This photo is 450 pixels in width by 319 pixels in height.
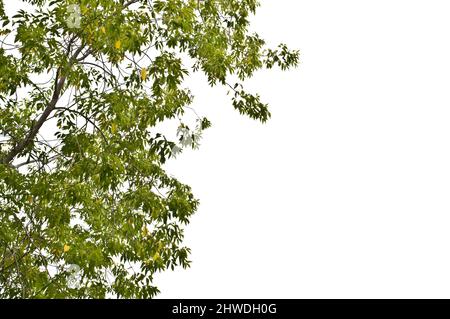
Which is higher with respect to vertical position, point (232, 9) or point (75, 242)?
point (232, 9)

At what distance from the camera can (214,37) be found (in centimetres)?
917

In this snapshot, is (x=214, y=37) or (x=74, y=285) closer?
(x=74, y=285)

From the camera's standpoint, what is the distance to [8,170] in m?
8.34

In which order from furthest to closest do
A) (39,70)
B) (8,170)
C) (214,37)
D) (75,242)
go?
(39,70)
(214,37)
(8,170)
(75,242)

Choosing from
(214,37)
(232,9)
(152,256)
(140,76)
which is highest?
(232,9)

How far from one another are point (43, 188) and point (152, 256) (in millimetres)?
2141

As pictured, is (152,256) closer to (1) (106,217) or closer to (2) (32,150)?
(1) (106,217)

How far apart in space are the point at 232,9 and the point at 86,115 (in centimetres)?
315

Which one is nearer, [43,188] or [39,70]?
[43,188]
